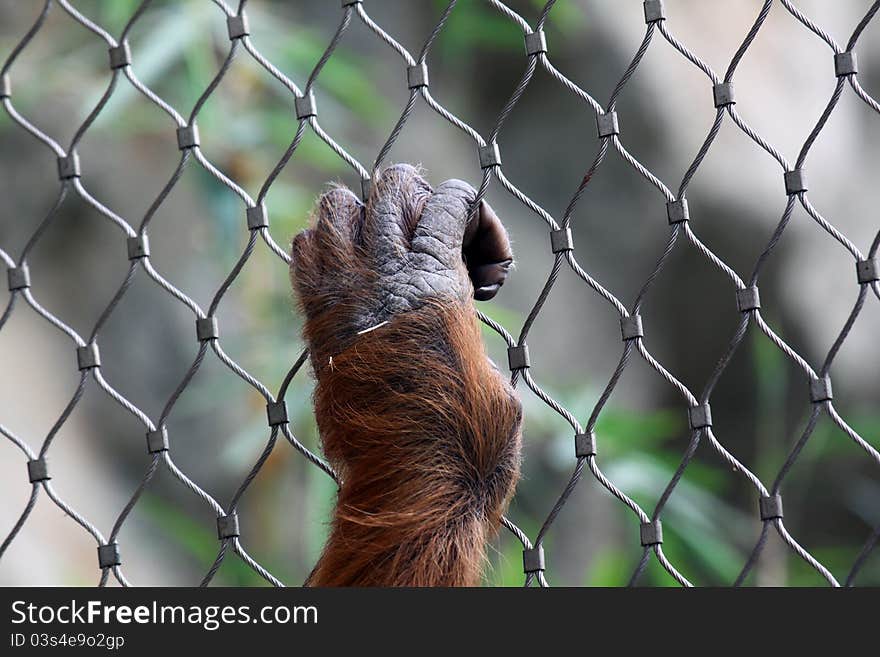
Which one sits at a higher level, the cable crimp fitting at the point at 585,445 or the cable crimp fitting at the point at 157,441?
the cable crimp fitting at the point at 157,441

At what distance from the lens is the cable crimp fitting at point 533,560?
1.15 metres

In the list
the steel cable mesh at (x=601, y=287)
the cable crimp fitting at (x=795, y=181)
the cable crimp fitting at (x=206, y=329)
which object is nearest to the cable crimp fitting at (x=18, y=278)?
the steel cable mesh at (x=601, y=287)

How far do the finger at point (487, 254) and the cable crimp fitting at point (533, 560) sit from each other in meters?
0.29

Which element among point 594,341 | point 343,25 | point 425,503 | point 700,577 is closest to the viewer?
point 425,503

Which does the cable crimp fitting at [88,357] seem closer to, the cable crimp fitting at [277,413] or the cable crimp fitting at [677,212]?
the cable crimp fitting at [277,413]

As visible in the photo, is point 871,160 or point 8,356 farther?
point 871,160

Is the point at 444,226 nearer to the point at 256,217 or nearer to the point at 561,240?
the point at 561,240

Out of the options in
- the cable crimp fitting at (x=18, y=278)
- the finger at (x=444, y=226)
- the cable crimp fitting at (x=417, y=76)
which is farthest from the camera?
the cable crimp fitting at (x=18, y=278)

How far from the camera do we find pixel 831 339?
3342 mm

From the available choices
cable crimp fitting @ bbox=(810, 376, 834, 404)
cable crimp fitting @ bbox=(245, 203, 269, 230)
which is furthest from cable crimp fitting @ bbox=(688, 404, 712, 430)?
cable crimp fitting @ bbox=(245, 203, 269, 230)

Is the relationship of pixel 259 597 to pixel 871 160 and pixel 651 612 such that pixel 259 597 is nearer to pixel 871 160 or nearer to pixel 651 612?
pixel 651 612

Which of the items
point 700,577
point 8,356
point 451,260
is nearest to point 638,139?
point 700,577

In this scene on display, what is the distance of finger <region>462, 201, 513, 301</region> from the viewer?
3.85 ft

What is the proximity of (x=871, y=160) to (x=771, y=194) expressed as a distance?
1.93 ft
